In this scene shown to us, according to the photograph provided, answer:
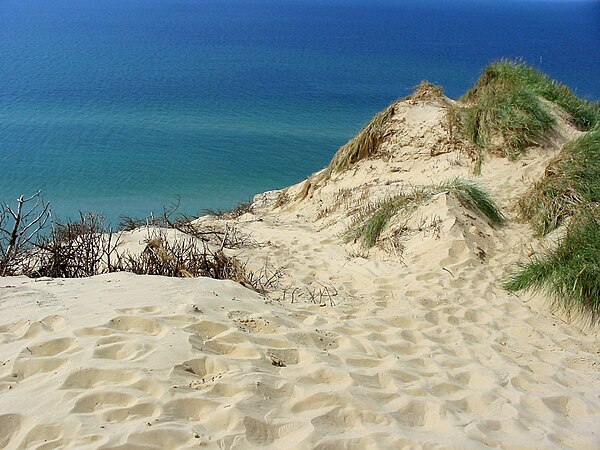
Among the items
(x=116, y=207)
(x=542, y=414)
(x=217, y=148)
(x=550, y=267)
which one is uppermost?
(x=217, y=148)

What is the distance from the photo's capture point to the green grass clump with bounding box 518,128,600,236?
7832 mm

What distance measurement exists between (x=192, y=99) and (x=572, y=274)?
86.4 ft

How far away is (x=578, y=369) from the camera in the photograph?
4.98m

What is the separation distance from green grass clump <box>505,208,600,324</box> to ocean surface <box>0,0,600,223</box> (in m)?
8.51

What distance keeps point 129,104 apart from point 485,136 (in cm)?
2172

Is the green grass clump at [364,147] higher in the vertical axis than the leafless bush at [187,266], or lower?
higher

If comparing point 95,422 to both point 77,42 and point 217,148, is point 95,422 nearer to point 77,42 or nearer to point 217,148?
point 217,148

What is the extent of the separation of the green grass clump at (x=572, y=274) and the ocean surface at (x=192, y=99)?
335 inches

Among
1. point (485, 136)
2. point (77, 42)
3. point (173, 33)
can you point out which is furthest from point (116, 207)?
point (173, 33)

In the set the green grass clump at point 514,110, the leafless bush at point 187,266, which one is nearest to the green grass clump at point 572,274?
the leafless bush at point 187,266

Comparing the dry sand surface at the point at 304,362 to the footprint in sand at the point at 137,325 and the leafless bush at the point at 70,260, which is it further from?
the leafless bush at the point at 70,260

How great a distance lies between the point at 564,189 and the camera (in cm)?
805

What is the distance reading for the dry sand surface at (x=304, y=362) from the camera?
11.0ft

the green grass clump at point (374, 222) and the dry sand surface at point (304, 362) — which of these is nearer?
the dry sand surface at point (304, 362)
